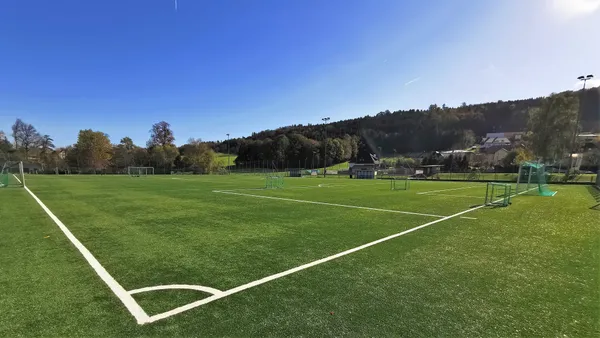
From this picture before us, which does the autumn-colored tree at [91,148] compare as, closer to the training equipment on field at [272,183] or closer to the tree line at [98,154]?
the tree line at [98,154]

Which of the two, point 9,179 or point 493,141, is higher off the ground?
point 493,141

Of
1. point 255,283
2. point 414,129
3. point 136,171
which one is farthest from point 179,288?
point 414,129

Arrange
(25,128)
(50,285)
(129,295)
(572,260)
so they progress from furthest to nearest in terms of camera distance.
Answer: (25,128) < (572,260) < (50,285) < (129,295)

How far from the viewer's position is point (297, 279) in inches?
163

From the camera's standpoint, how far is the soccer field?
2.94m

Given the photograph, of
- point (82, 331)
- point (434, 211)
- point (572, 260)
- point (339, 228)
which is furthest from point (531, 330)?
point (434, 211)

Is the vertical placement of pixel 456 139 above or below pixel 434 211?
above

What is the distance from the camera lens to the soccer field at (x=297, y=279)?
116 inches

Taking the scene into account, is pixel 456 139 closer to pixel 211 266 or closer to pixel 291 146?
pixel 291 146

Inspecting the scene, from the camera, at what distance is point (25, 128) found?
70.1 m

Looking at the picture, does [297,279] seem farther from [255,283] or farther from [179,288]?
[179,288]

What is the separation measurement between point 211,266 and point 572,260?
260 inches

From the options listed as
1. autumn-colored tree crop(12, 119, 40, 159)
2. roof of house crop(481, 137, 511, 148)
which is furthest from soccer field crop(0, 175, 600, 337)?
roof of house crop(481, 137, 511, 148)

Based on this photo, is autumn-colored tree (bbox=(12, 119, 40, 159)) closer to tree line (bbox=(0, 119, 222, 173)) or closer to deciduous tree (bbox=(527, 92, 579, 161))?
tree line (bbox=(0, 119, 222, 173))
